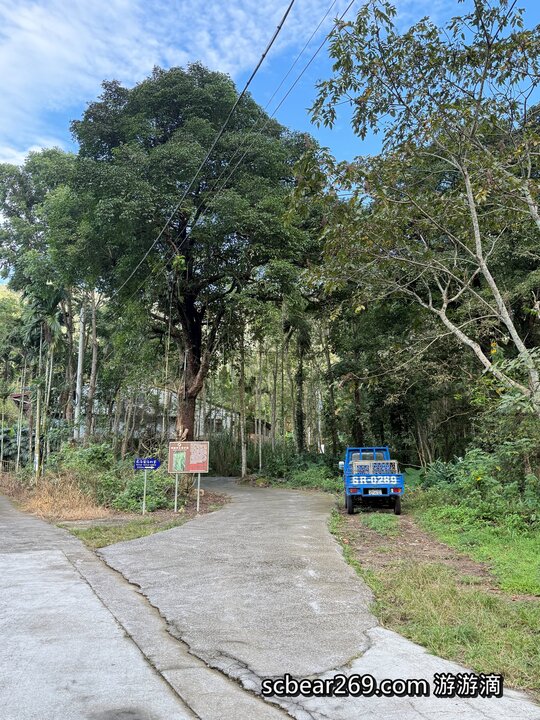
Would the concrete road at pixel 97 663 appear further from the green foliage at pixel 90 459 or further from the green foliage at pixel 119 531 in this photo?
the green foliage at pixel 90 459

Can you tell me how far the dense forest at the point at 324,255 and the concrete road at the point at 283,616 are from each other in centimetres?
379

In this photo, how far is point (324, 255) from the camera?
32.6 ft

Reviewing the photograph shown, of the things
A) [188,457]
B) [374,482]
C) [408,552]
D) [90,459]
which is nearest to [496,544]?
[408,552]

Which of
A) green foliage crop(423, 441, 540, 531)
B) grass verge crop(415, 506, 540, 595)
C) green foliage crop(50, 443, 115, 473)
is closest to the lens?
grass verge crop(415, 506, 540, 595)

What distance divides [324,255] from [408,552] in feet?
17.8

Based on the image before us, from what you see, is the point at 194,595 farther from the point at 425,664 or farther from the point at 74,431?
the point at 74,431

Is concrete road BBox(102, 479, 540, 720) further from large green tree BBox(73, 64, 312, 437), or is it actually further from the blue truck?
large green tree BBox(73, 64, 312, 437)

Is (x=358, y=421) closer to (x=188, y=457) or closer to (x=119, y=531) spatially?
(x=188, y=457)

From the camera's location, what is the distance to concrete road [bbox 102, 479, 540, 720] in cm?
327

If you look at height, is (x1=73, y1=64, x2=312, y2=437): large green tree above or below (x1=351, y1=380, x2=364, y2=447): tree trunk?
above

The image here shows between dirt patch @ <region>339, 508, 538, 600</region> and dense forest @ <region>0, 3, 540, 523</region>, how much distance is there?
6.43 feet

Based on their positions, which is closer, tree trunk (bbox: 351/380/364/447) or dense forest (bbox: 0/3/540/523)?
dense forest (bbox: 0/3/540/523)

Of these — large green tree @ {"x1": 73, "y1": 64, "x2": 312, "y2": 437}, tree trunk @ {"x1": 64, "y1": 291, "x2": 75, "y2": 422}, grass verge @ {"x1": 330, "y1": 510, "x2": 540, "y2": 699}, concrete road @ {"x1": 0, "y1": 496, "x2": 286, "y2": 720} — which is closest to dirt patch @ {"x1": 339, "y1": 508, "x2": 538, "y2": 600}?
grass verge @ {"x1": 330, "y1": 510, "x2": 540, "y2": 699}

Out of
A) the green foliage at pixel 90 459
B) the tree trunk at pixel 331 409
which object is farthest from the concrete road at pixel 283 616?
the tree trunk at pixel 331 409
